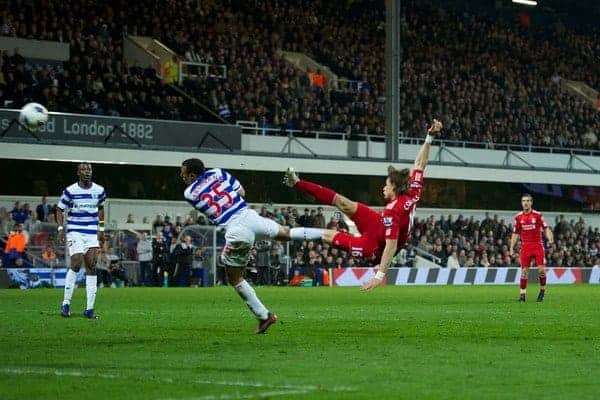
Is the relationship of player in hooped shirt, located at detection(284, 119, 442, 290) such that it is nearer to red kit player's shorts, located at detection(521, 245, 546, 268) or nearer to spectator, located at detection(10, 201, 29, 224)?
red kit player's shorts, located at detection(521, 245, 546, 268)

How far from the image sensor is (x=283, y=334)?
46.5ft

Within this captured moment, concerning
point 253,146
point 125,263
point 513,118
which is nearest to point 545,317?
point 125,263

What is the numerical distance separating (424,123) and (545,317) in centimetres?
3196

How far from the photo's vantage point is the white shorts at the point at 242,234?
13.7 meters

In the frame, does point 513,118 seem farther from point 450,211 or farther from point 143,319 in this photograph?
point 143,319

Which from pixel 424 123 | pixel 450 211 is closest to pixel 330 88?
pixel 424 123

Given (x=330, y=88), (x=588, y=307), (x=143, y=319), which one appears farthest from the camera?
(x=330, y=88)

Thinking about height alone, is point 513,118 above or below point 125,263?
above

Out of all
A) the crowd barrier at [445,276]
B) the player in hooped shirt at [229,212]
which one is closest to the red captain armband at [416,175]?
the player in hooped shirt at [229,212]

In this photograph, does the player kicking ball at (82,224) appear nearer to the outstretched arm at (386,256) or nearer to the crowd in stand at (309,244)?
the outstretched arm at (386,256)

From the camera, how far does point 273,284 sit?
3825cm

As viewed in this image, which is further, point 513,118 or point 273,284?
point 513,118

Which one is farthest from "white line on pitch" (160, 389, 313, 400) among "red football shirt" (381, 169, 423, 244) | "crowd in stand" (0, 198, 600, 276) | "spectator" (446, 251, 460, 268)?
"spectator" (446, 251, 460, 268)

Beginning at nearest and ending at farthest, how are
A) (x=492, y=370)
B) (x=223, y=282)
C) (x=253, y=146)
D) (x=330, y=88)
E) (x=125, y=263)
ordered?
(x=492, y=370)
(x=125, y=263)
(x=223, y=282)
(x=253, y=146)
(x=330, y=88)
